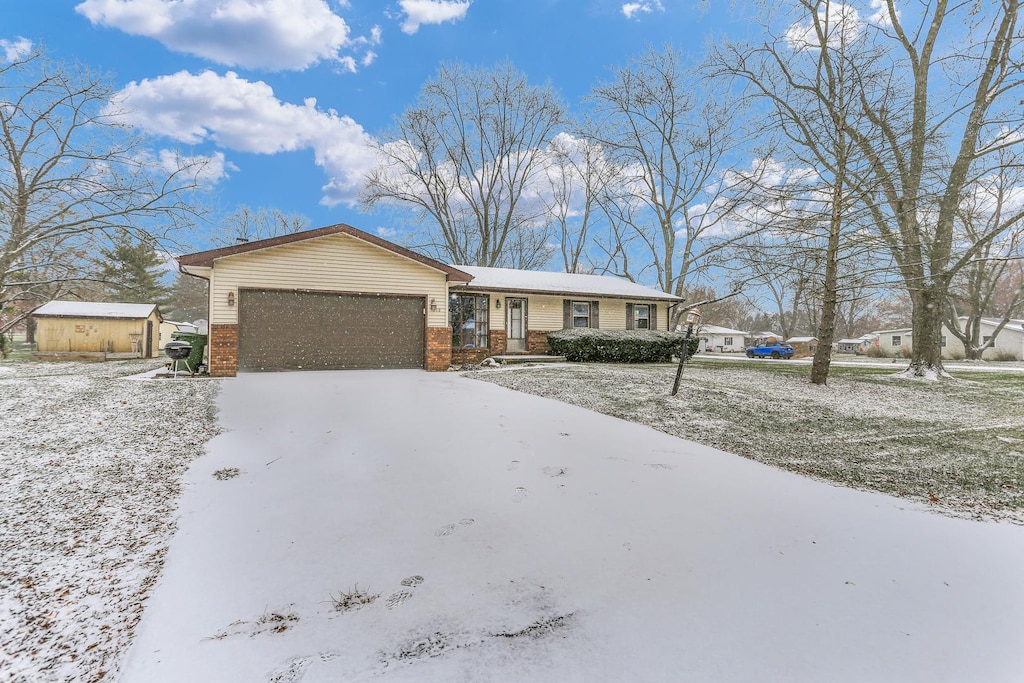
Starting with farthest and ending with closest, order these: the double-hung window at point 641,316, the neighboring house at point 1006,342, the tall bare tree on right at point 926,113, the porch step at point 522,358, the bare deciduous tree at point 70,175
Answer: the neighboring house at point 1006,342, the double-hung window at point 641,316, the porch step at point 522,358, the bare deciduous tree at point 70,175, the tall bare tree on right at point 926,113

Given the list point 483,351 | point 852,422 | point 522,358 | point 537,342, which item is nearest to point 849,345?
point 537,342

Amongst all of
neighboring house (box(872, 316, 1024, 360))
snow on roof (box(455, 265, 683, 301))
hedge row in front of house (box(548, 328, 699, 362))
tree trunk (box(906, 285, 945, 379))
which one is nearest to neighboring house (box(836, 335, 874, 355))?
neighboring house (box(872, 316, 1024, 360))

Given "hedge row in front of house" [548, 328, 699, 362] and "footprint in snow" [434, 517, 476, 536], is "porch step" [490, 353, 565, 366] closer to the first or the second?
"hedge row in front of house" [548, 328, 699, 362]

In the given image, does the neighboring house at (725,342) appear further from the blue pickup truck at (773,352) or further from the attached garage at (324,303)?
the attached garage at (324,303)

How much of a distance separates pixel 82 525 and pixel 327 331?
27.3ft

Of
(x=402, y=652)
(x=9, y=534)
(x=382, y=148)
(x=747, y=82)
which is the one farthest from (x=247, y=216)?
(x=402, y=652)

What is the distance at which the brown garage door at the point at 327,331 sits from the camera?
10125 millimetres

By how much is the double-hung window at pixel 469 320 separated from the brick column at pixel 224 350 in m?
6.22

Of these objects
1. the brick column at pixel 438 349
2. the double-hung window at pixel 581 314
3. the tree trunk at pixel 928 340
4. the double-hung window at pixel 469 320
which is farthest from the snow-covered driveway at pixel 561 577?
the double-hung window at pixel 581 314

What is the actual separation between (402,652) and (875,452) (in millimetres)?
5775

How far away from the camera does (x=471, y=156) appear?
26938mm

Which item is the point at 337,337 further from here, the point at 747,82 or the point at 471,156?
the point at 471,156

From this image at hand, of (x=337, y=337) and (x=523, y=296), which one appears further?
(x=523, y=296)

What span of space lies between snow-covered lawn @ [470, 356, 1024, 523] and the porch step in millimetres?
2694
